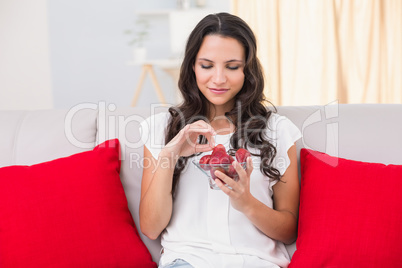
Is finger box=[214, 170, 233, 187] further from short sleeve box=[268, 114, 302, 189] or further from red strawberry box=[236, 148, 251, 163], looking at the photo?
short sleeve box=[268, 114, 302, 189]

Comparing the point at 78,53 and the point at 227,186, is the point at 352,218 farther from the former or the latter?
the point at 78,53

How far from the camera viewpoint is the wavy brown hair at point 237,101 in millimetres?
1463

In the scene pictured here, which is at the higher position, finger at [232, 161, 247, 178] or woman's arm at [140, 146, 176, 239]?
finger at [232, 161, 247, 178]

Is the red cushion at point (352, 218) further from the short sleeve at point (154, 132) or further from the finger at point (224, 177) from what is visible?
the short sleeve at point (154, 132)

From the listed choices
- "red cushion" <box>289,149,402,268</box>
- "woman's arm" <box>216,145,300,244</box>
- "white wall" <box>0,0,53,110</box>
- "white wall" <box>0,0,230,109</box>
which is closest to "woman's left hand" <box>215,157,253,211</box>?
"woman's arm" <box>216,145,300,244</box>

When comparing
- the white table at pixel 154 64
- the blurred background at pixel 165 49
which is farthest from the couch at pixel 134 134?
the white table at pixel 154 64

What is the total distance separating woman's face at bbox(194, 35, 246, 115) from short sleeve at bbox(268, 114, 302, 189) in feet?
0.60

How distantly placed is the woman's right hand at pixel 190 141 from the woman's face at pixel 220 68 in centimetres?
15

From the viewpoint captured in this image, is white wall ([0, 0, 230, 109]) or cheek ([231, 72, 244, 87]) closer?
cheek ([231, 72, 244, 87])

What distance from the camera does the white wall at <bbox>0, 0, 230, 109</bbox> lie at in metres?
4.58

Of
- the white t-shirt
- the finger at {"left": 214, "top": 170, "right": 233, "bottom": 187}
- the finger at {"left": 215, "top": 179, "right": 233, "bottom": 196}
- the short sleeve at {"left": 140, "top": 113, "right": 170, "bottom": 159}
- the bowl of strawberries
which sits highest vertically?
the short sleeve at {"left": 140, "top": 113, "right": 170, "bottom": 159}

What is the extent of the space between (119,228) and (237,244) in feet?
1.25

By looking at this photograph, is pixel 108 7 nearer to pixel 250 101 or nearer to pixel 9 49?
pixel 9 49

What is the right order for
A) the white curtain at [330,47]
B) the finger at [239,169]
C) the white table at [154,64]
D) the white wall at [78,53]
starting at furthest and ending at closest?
1. the white wall at [78,53]
2. the white table at [154,64]
3. the white curtain at [330,47]
4. the finger at [239,169]
